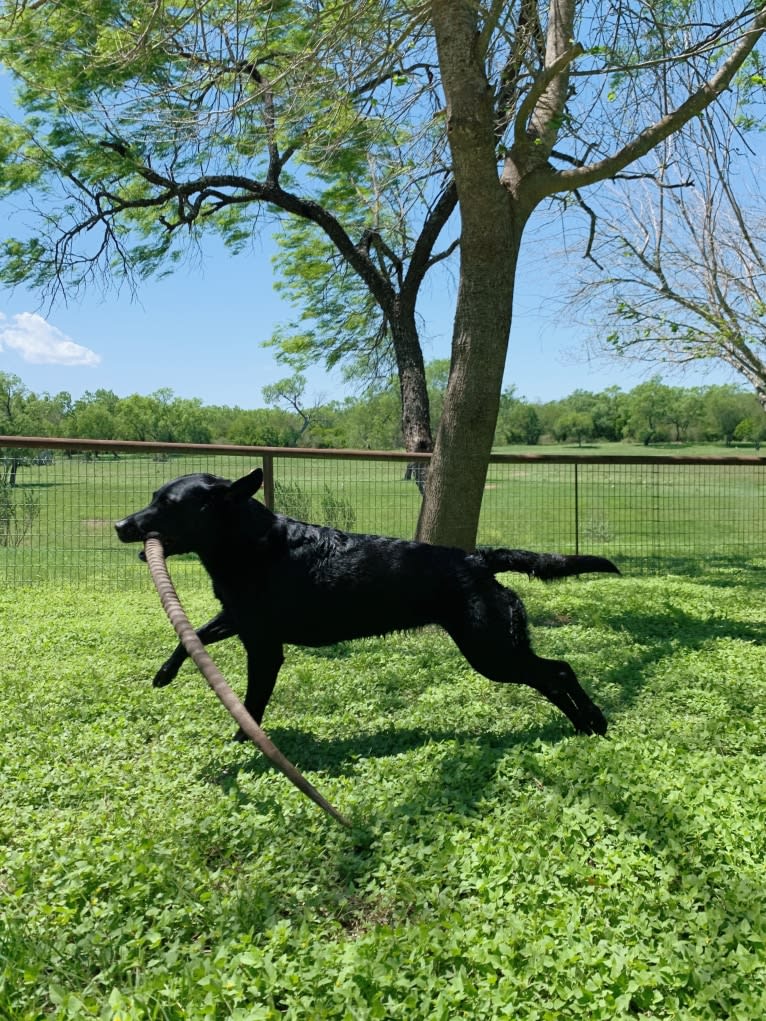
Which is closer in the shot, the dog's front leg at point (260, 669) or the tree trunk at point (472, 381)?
the dog's front leg at point (260, 669)

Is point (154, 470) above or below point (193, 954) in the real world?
above

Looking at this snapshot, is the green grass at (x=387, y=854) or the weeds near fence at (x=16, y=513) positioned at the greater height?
the weeds near fence at (x=16, y=513)

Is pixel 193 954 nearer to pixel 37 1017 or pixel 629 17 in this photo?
pixel 37 1017

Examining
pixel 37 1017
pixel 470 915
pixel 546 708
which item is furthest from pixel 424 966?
pixel 546 708

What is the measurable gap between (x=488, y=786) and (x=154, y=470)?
5869mm

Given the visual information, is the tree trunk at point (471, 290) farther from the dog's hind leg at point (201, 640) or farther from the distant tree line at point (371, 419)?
the distant tree line at point (371, 419)

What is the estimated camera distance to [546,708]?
4.13 m

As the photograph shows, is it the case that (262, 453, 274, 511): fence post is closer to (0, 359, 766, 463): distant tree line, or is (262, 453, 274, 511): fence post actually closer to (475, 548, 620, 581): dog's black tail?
(475, 548, 620, 581): dog's black tail

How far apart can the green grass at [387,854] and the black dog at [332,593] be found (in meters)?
0.34

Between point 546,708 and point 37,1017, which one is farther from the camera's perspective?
point 546,708

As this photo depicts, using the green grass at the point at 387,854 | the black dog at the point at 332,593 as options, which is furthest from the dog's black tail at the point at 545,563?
the green grass at the point at 387,854

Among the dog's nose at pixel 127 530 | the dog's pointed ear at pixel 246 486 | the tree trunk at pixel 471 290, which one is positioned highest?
the tree trunk at pixel 471 290

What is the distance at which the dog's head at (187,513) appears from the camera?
3.55m

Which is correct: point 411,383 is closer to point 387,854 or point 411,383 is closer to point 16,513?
point 16,513
